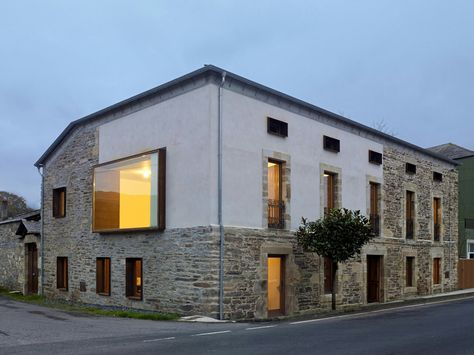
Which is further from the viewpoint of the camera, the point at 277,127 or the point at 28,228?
the point at 28,228

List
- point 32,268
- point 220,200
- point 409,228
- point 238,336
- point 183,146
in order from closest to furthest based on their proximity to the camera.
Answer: point 238,336, point 220,200, point 183,146, point 409,228, point 32,268

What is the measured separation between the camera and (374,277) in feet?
73.6

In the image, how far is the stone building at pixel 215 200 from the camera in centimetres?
1548

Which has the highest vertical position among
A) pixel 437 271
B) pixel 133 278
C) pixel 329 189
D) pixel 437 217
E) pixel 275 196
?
pixel 329 189

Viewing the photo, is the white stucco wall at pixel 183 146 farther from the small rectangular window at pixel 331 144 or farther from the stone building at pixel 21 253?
the stone building at pixel 21 253

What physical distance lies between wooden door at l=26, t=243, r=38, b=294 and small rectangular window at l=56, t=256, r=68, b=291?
319 cm

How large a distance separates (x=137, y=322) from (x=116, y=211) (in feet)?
18.3

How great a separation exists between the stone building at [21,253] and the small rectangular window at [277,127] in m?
12.9

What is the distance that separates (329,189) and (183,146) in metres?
6.59

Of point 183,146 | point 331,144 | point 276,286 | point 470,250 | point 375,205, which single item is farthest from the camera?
point 470,250

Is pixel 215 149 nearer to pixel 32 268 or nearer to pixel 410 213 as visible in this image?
pixel 410 213

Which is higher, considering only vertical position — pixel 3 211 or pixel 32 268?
pixel 3 211

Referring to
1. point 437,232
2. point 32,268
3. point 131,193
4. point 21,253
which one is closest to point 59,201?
point 32,268

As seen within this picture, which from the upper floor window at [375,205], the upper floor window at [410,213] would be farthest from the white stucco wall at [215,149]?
the upper floor window at [410,213]
